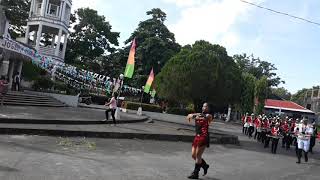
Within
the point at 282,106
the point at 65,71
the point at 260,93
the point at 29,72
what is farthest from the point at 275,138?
the point at 282,106

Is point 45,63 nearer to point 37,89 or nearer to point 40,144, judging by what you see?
point 37,89

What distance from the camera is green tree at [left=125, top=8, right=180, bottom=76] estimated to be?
6262 centimetres

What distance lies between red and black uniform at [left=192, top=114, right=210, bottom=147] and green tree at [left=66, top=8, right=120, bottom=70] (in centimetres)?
5305

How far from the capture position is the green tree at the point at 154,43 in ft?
205

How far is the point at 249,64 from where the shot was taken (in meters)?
94.6

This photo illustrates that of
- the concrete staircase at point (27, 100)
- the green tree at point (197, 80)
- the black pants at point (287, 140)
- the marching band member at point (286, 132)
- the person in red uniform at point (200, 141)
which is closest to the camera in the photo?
the person in red uniform at point (200, 141)

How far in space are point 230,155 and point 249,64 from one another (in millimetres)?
77947

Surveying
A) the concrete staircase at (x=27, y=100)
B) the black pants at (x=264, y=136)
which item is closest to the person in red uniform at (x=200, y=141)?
the black pants at (x=264, y=136)

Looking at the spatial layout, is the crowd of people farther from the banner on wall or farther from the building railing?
the building railing

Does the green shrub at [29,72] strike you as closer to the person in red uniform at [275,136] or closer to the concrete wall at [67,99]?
the concrete wall at [67,99]

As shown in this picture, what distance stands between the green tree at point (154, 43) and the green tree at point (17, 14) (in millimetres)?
14449

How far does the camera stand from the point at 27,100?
29.4 m

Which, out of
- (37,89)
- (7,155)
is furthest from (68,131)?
(37,89)

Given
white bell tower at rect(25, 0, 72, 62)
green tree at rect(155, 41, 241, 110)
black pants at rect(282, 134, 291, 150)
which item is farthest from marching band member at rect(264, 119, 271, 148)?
white bell tower at rect(25, 0, 72, 62)
